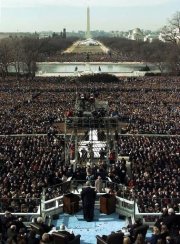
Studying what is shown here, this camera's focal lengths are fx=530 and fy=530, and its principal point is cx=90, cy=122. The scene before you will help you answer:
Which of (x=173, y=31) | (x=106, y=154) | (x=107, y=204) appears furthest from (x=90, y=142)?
(x=173, y=31)

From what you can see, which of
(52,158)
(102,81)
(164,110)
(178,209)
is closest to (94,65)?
(102,81)

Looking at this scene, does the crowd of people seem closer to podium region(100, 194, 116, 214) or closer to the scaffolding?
the scaffolding

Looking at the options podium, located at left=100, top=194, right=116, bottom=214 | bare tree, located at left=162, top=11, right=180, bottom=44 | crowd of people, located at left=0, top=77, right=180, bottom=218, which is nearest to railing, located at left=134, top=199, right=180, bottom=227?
podium, located at left=100, top=194, right=116, bottom=214

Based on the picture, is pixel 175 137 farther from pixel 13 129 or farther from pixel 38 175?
pixel 38 175

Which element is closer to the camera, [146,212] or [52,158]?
[146,212]

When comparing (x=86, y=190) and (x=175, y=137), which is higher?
(x=86, y=190)
